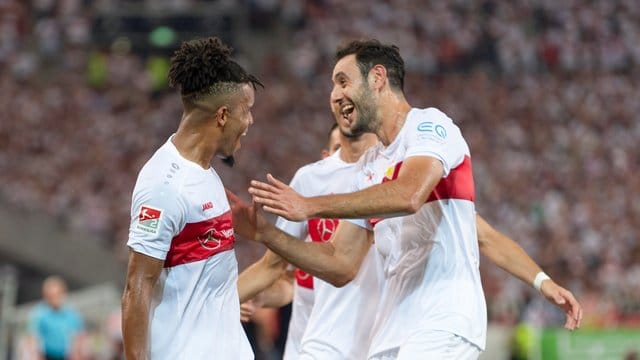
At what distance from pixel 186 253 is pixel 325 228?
76.6 inches

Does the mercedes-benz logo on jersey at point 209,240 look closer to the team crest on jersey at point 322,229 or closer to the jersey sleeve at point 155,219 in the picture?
the jersey sleeve at point 155,219

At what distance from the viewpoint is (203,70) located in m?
5.43

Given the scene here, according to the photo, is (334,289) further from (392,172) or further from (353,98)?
(353,98)

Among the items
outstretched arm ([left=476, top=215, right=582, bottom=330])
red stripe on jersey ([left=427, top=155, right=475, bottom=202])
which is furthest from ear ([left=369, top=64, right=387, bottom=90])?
outstretched arm ([left=476, top=215, right=582, bottom=330])

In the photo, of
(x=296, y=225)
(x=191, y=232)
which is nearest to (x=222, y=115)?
(x=191, y=232)

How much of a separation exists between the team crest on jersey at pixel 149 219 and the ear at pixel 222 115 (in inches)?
22.4

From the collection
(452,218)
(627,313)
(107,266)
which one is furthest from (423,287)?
(107,266)

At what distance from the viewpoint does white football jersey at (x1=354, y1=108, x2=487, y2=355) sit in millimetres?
5781

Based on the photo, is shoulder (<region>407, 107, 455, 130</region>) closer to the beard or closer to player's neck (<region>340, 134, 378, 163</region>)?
the beard

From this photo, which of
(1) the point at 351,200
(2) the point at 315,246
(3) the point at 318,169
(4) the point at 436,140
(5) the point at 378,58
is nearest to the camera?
(1) the point at 351,200

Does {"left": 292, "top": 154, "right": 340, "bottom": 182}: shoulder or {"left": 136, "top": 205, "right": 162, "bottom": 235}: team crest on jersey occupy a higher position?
{"left": 292, "top": 154, "right": 340, "bottom": 182}: shoulder

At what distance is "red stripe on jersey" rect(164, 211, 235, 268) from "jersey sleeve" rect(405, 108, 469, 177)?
0.99 m

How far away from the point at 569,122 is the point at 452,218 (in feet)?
59.1

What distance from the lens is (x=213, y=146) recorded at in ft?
17.9
